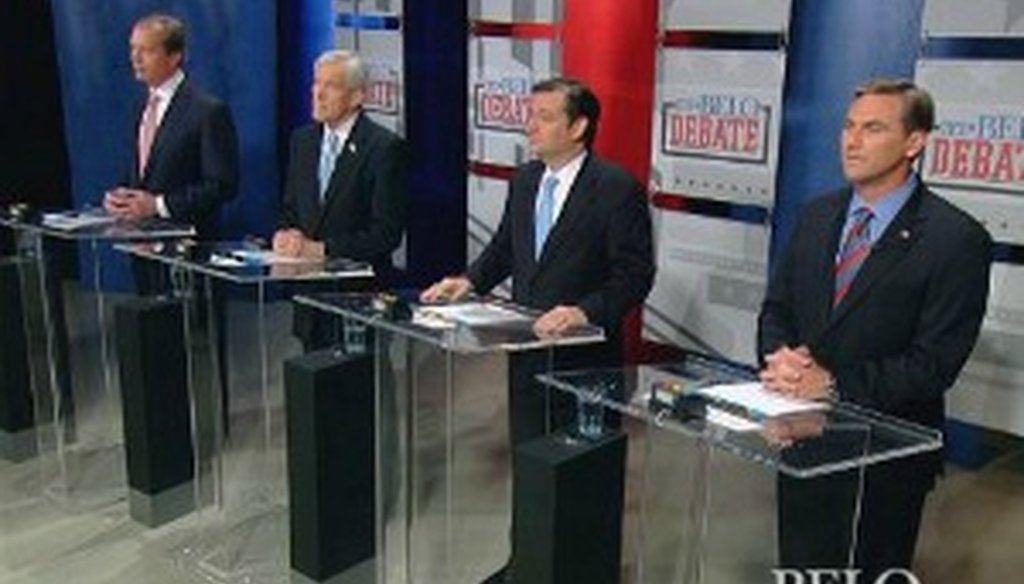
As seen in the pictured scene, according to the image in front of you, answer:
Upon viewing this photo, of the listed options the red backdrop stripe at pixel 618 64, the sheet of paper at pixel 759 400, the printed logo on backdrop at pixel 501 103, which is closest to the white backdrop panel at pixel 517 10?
the printed logo on backdrop at pixel 501 103

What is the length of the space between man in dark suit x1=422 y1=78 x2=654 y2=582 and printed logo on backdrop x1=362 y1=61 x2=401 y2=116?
9.75ft

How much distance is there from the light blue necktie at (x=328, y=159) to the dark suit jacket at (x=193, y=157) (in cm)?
48

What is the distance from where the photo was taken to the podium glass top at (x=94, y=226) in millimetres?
3600

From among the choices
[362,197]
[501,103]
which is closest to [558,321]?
[362,197]

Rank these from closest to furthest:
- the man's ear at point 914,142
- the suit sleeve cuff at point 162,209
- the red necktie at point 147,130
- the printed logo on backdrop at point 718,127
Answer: the man's ear at point 914,142 < the suit sleeve cuff at point 162,209 < the red necktie at point 147,130 < the printed logo on backdrop at point 718,127

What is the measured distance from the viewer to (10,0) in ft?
21.3

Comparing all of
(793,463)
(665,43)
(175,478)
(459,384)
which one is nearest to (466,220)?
(459,384)

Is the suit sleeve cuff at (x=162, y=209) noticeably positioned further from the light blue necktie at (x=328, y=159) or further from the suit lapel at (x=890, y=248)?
the suit lapel at (x=890, y=248)

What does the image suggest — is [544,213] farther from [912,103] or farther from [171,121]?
[171,121]

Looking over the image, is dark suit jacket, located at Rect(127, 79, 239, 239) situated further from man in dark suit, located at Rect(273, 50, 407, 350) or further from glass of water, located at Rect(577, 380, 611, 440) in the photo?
glass of water, located at Rect(577, 380, 611, 440)

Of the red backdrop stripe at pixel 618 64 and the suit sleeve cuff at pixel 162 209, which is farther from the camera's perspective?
the red backdrop stripe at pixel 618 64

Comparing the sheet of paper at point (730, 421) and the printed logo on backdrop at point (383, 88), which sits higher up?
the printed logo on backdrop at point (383, 88)

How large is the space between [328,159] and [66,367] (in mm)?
1510

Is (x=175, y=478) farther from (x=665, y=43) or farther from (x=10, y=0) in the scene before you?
(x=10, y=0)
